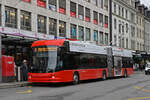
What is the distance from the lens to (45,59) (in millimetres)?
17656

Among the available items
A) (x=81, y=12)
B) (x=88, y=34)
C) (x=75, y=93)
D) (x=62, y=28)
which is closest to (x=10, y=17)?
(x=62, y=28)

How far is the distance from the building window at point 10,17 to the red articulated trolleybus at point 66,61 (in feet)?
27.4

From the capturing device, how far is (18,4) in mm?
27391

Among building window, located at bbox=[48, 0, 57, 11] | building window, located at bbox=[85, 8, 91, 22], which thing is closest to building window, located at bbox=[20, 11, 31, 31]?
building window, located at bbox=[48, 0, 57, 11]

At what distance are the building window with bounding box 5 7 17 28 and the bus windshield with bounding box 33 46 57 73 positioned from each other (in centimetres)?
919

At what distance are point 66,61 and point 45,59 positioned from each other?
1501 mm

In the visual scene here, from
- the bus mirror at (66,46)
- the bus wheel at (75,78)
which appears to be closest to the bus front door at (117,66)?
the bus wheel at (75,78)

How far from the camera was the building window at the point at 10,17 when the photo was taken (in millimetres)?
26062

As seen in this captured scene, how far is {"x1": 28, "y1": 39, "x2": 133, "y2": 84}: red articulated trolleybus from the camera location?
17516 mm

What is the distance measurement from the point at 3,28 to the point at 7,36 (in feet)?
13.5

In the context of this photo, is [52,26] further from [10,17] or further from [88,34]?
[88,34]

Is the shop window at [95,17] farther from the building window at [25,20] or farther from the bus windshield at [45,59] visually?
the bus windshield at [45,59]

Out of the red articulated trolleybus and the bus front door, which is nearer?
the red articulated trolleybus

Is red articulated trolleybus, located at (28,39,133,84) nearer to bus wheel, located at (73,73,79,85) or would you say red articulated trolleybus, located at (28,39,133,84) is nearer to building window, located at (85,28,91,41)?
bus wheel, located at (73,73,79,85)
